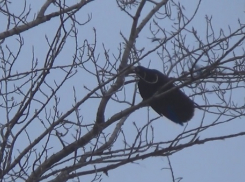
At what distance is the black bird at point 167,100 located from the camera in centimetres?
472

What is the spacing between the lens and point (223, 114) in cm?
397

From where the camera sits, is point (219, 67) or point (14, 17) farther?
point (14, 17)

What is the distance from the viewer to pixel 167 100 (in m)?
4.90

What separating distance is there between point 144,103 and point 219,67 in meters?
0.60

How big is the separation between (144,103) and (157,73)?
1407 mm

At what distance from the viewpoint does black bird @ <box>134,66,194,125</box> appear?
472 centimetres

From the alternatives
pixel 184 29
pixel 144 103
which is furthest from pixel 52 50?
pixel 184 29

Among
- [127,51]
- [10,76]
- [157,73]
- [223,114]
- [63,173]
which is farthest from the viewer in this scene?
[157,73]

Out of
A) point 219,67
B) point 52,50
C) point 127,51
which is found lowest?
point 219,67

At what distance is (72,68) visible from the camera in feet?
11.1

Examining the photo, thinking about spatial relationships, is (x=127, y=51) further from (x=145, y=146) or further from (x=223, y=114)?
(x=145, y=146)

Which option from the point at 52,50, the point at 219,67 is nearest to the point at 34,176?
the point at 52,50

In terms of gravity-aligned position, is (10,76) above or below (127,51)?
below

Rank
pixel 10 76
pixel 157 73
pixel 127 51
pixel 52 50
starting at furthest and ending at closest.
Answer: pixel 157 73 → pixel 127 51 → pixel 10 76 → pixel 52 50
